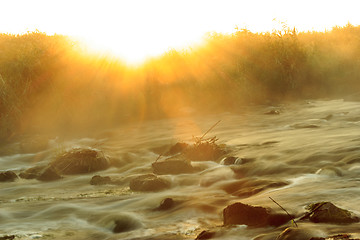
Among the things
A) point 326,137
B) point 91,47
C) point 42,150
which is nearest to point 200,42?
point 91,47

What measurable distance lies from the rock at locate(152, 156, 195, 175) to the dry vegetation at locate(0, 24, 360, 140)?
650cm

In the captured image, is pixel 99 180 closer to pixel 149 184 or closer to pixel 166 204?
pixel 149 184

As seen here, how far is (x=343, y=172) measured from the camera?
793 cm

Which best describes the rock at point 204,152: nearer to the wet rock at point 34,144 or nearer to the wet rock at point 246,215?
the wet rock at point 34,144

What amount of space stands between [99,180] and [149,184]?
1.36 m

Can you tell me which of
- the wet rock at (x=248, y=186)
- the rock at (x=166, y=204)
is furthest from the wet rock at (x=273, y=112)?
the rock at (x=166, y=204)

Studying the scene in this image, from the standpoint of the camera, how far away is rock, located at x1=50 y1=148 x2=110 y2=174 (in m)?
10.7

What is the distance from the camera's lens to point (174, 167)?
9633 millimetres

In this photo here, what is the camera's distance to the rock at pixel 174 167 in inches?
379

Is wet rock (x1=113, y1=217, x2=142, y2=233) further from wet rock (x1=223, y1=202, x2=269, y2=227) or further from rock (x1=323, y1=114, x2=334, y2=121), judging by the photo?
rock (x1=323, y1=114, x2=334, y2=121)

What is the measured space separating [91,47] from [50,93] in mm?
3179

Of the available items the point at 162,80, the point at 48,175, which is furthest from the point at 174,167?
the point at 162,80

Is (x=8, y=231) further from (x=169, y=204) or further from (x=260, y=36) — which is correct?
(x=260, y=36)

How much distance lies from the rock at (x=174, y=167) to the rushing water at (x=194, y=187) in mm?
228
